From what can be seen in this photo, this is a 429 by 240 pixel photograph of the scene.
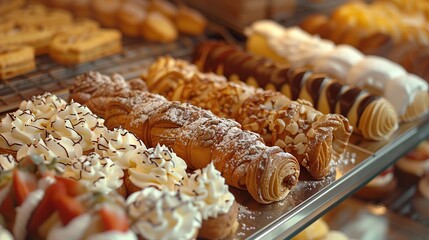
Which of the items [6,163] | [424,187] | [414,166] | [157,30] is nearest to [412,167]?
[414,166]

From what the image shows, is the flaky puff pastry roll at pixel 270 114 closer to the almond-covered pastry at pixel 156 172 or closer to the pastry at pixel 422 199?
the almond-covered pastry at pixel 156 172

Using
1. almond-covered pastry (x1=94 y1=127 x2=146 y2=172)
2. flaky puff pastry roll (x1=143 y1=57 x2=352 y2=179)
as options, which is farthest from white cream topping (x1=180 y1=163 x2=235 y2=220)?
flaky puff pastry roll (x1=143 y1=57 x2=352 y2=179)

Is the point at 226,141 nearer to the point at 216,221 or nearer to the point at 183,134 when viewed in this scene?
the point at 183,134

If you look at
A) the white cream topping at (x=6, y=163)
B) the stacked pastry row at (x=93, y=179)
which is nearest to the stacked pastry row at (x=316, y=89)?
the stacked pastry row at (x=93, y=179)

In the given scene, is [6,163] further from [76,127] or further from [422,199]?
[422,199]

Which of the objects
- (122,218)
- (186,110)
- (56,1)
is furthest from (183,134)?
(56,1)

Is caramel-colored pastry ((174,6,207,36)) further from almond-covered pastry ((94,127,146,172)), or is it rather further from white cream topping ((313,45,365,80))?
almond-covered pastry ((94,127,146,172))
